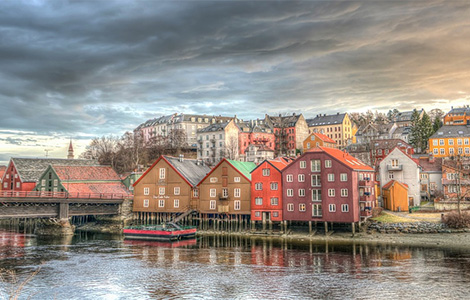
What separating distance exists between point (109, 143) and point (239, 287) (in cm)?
11945

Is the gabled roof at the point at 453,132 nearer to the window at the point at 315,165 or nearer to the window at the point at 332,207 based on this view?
the window at the point at 315,165

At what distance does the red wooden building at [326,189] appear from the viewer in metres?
59.2

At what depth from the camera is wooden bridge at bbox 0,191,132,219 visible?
6144cm

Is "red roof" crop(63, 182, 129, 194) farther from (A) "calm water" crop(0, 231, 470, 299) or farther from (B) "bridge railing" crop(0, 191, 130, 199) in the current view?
(A) "calm water" crop(0, 231, 470, 299)

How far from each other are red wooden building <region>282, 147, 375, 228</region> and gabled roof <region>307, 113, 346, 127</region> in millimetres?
86819

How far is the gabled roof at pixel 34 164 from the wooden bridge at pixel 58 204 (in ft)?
38.1

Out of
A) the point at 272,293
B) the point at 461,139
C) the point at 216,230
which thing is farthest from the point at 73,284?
the point at 461,139

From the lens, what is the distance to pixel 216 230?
67.4 m

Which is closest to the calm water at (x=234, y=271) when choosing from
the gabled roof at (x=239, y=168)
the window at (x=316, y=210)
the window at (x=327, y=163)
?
the window at (x=316, y=210)

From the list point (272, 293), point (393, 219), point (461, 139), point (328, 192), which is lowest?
point (272, 293)

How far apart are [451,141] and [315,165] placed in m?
53.1

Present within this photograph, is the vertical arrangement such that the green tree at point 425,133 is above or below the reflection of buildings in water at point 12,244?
above

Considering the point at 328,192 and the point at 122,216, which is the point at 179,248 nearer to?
the point at 328,192

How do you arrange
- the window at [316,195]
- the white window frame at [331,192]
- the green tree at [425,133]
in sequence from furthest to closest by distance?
1. the green tree at [425,133]
2. the window at [316,195]
3. the white window frame at [331,192]
